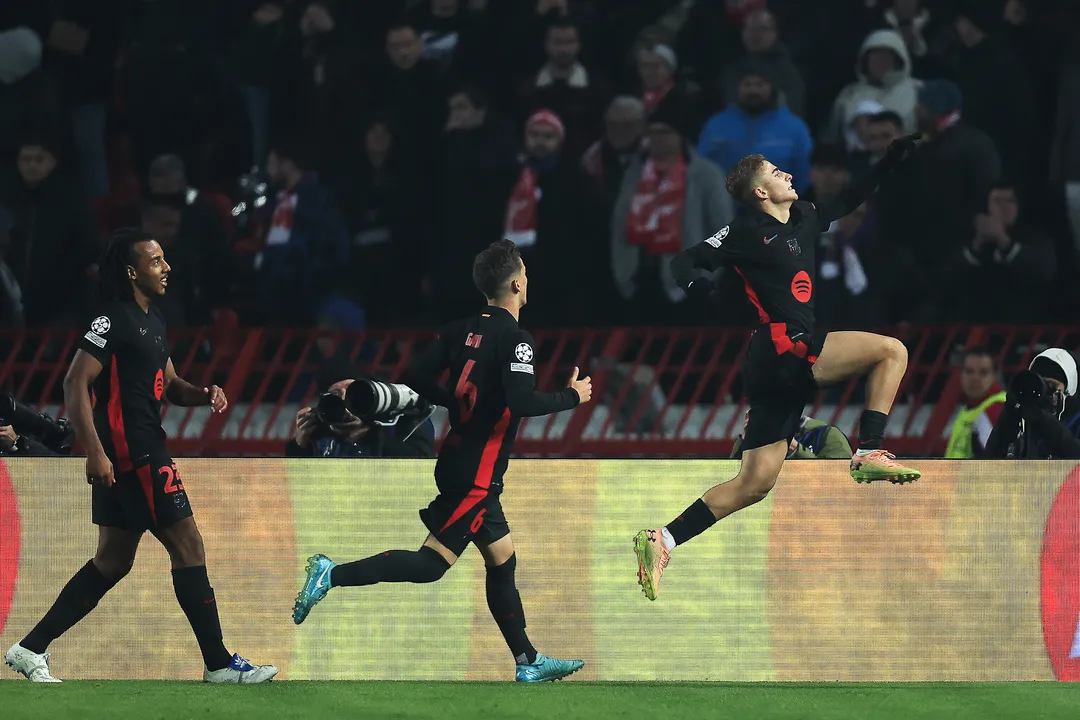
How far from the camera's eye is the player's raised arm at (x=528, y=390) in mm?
7812

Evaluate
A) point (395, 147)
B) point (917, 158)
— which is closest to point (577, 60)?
point (395, 147)

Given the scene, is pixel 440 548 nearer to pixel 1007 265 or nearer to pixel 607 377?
pixel 607 377

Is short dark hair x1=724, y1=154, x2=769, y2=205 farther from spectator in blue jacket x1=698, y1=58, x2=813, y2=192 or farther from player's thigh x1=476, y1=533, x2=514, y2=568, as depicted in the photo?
spectator in blue jacket x1=698, y1=58, x2=813, y2=192

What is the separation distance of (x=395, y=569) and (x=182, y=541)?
2.78ft

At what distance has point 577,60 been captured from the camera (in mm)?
13625

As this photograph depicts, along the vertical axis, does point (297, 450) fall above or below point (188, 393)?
below

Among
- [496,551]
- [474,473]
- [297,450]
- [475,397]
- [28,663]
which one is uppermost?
[475,397]

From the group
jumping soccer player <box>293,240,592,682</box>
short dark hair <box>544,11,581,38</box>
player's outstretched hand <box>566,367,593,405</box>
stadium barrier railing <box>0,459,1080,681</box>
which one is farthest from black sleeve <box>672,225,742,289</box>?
short dark hair <box>544,11,581,38</box>

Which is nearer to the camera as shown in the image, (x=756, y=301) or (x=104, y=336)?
(x=104, y=336)

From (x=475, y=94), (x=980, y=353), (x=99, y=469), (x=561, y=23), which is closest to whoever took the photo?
(x=99, y=469)

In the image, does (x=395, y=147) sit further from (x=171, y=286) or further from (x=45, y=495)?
(x=45, y=495)

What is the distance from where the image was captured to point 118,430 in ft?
25.6

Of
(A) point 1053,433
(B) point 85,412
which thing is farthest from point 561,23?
(B) point 85,412

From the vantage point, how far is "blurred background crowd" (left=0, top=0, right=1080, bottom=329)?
12.4 meters
